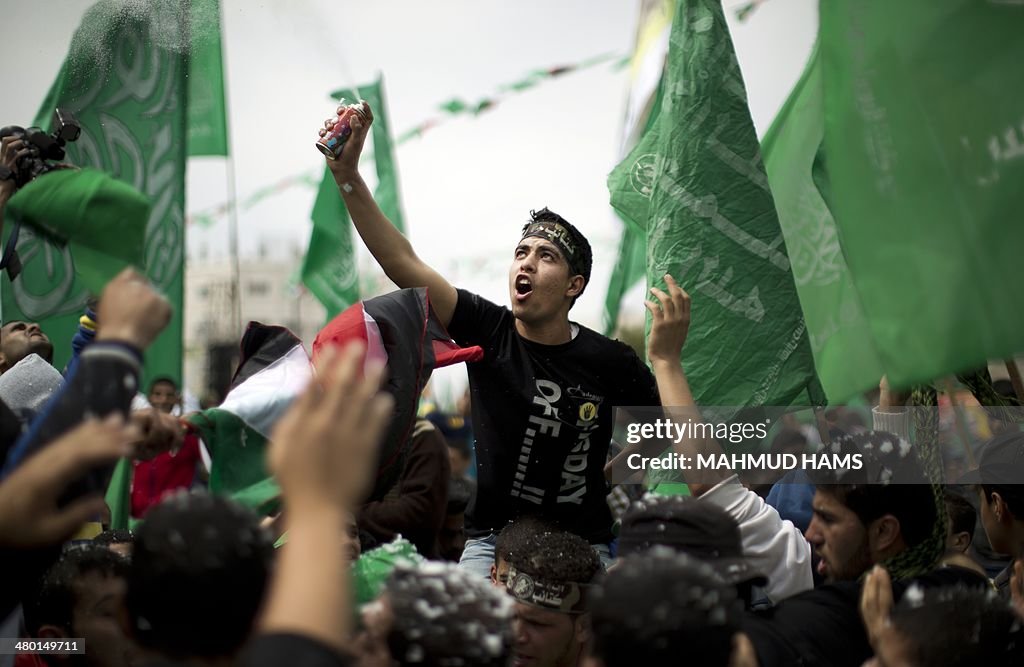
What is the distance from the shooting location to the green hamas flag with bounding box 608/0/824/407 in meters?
3.93

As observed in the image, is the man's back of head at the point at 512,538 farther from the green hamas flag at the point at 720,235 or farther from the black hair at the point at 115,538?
the black hair at the point at 115,538

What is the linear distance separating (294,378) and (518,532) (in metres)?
1.09

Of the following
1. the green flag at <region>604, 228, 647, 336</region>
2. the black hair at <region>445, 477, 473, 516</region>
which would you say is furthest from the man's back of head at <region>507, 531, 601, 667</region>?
the green flag at <region>604, 228, 647, 336</region>

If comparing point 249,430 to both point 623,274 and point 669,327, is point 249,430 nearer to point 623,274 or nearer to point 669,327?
point 669,327

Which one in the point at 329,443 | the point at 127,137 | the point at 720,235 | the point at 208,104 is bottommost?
the point at 329,443

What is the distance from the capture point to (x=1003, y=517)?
3502 mm

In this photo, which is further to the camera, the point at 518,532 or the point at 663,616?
the point at 518,532

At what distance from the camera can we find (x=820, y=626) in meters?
2.53

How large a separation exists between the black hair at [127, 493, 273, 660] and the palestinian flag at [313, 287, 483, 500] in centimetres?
139

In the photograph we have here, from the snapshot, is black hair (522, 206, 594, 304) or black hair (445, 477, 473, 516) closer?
black hair (522, 206, 594, 304)

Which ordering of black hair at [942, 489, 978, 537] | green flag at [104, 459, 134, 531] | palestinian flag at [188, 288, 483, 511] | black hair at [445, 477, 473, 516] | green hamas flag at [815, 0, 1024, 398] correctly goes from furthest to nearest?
black hair at [445, 477, 473, 516] → black hair at [942, 489, 978, 537] → green flag at [104, 459, 134, 531] → green hamas flag at [815, 0, 1024, 398] → palestinian flag at [188, 288, 483, 511]

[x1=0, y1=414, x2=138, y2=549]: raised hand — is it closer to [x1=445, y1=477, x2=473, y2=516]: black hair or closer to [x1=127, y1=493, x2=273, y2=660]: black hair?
[x1=127, y1=493, x2=273, y2=660]: black hair

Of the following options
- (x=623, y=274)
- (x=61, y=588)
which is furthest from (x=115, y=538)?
(x=623, y=274)

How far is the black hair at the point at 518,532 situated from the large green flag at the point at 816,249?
1.32 meters
